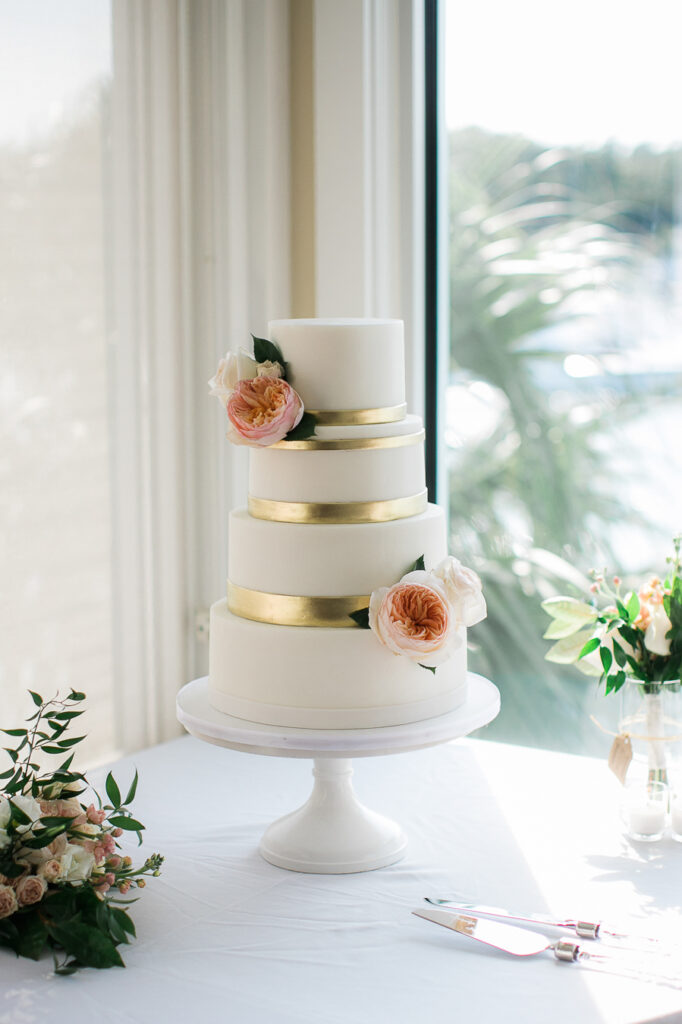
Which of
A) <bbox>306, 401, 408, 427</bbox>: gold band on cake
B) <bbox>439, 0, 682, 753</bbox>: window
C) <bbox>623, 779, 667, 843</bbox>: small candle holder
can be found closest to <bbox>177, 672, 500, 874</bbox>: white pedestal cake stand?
<bbox>623, 779, 667, 843</bbox>: small candle holder

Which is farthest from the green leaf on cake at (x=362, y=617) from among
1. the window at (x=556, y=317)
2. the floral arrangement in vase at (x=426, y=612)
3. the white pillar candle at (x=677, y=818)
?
the window at (x=556, y=317)

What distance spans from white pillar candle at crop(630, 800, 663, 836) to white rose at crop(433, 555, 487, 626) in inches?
13.0

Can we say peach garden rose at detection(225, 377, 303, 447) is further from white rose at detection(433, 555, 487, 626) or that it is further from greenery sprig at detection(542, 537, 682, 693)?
greenery sprig at detection(542, 537, 682, 693)

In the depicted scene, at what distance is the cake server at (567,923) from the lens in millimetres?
999

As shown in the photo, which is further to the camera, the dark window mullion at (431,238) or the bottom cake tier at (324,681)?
the dark window mullion at (431,238)

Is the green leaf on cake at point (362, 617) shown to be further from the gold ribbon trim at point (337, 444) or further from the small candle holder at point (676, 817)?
the small candle holder at point (676, 817)

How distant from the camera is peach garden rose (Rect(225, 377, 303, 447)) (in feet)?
3.59

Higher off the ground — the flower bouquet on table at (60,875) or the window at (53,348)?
the window at (53,348)

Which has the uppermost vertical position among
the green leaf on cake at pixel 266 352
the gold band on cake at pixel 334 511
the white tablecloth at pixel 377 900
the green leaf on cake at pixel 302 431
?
the green leaf on cake at pixel 266 352

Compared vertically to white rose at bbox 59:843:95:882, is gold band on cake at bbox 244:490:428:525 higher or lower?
higher

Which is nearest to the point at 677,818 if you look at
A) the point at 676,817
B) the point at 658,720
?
the point at 676,817

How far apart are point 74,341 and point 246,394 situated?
1.55 ft

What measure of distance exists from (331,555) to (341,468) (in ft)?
0.30

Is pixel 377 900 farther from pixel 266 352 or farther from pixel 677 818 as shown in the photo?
pixel 266 352
